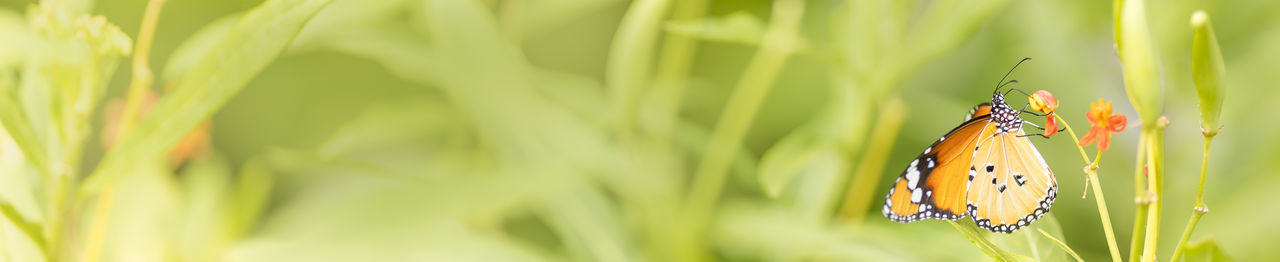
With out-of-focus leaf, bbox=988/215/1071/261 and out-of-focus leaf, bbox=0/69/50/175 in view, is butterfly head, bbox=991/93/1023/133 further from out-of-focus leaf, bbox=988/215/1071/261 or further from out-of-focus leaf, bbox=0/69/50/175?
out-of-focus leaf, bbox=0/69/50/175

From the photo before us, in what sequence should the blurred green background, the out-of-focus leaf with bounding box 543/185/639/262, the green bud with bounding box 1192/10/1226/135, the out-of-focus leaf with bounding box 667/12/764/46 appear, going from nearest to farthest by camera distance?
the green bud with bounding box 1192/10/1226/135 < the out-of-focus leaf with bounding box 667/12/764/46 < the blurred green background < the out-of-focus leaf with bounding box 543/185/639/262

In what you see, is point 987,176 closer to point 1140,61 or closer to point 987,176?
point 987,176

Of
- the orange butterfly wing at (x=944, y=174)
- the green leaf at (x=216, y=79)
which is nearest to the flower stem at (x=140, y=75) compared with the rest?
the green leaf at (x=216, y=79)

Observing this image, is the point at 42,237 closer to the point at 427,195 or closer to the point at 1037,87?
the point at 427,195

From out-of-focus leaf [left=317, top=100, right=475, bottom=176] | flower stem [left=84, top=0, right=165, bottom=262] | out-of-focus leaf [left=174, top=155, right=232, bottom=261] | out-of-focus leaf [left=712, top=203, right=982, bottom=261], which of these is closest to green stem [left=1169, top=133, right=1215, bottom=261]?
out-of-focus leaf [left=712, top=203, right=982, bottom=261]

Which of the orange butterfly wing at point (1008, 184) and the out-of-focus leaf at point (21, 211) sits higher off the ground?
the out-of-focus leaf at point (21, 211)

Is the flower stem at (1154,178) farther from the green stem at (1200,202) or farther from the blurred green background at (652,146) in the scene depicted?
the blurred green background at (652,146)

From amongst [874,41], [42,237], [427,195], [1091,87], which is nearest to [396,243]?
[427,195]
